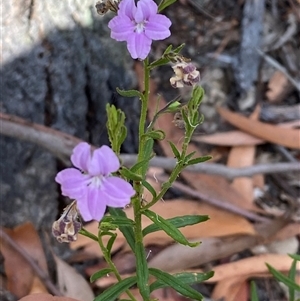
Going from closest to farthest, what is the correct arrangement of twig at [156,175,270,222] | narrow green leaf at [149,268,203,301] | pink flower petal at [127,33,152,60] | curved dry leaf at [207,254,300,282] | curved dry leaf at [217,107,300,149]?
pink flower petal at [127,33,152,60] < narrow green leaf at [149,268,203,301] < curved dry leaf at [207,254,300,282] < twig at [156,175,270,222] < curved dry leaf at [217,107,300,149]

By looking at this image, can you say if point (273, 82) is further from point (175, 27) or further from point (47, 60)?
point (47, 60)

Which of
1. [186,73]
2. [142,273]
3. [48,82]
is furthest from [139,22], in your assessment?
[48,82]

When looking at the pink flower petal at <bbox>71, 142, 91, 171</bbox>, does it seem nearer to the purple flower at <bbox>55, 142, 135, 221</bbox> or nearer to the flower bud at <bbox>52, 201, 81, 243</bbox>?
the purple flower at <bbox>55, 142, 135, 221</bbox>

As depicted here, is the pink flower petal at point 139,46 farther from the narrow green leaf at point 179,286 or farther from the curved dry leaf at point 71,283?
the curved dry leaf at point 71,283

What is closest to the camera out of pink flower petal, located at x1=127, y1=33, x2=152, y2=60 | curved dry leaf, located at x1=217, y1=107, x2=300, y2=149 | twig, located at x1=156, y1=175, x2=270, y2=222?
pink flower petal, located at x1=127, y1=33, x2=152, y2=60

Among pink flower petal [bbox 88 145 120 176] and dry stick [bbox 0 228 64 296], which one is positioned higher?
pink flower petal [bbox 88 145 120 176]

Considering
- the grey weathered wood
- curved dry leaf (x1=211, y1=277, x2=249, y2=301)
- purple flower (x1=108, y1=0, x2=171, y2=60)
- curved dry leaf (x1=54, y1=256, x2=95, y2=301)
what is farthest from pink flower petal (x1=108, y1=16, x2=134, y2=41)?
curved dry leaf (x1=211, y1=277, x2=249, y2=301)

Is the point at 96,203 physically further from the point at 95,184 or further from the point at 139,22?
the point at 139,22
